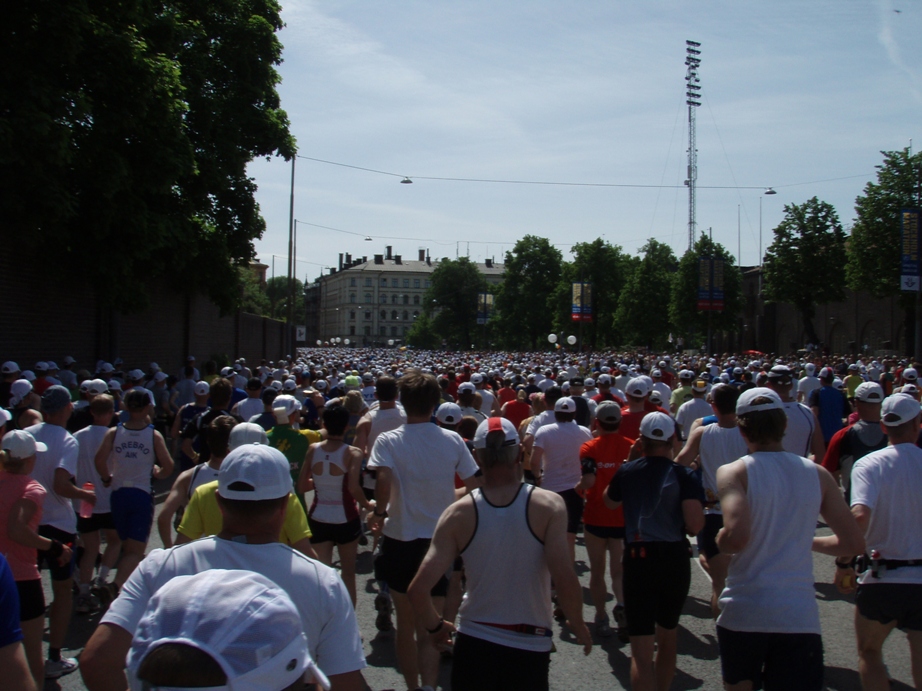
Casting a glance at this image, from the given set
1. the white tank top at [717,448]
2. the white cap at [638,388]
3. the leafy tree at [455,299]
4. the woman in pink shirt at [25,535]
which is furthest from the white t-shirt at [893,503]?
the leafy tree at [455,299]

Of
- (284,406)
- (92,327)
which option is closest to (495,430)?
(284,406)

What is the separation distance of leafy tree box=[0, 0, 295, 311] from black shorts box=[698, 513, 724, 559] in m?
13.3

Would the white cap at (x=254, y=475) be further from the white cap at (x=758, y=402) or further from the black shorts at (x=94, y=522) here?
the black shorts at (x=94, y=522)

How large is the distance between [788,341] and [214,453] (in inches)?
2921

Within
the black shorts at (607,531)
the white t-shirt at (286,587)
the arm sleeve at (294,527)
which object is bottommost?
the black shorts at (607,531)

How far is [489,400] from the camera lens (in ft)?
40.6

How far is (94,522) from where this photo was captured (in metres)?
6.77

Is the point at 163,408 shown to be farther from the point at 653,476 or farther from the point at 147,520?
the point at 653,476

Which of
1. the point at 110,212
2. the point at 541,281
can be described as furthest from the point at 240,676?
the point at 541,281

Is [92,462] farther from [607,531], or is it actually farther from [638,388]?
[638,388]

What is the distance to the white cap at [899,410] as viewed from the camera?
4.58 m

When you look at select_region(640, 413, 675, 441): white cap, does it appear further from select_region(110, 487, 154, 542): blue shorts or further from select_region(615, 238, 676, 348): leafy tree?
select_region(615, 238, 676, 348): leafy tree

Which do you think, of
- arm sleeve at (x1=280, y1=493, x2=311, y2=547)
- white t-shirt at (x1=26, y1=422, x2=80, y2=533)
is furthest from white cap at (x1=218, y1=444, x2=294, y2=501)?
white t-shirt at (x1=26, y1=422, x2=80, y2=533)

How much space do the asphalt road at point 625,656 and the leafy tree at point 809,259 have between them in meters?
53.9
